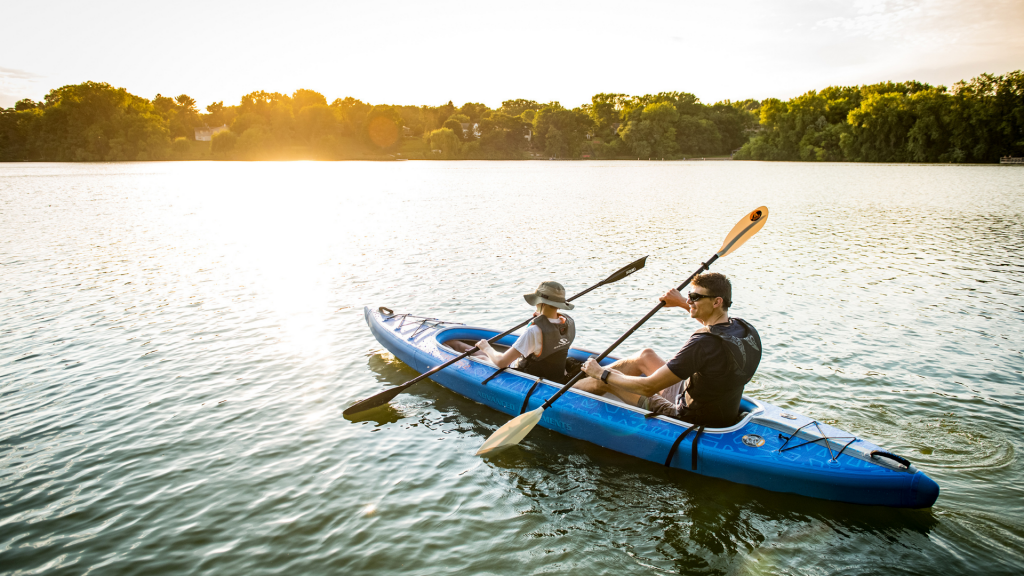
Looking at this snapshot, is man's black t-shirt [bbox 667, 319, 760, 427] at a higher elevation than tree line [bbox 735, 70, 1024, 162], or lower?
lower

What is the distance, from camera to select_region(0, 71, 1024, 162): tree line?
6706 centimetres

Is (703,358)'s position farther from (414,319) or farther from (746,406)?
(414,319)

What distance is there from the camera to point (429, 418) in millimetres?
6762

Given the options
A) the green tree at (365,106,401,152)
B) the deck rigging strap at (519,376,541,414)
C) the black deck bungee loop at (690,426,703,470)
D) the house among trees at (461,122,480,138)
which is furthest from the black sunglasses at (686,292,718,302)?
the house among trees at (461,122,480,138)

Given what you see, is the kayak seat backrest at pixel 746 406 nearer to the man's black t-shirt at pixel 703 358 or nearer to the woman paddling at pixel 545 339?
the man's black t-shirt at pixel 703 358

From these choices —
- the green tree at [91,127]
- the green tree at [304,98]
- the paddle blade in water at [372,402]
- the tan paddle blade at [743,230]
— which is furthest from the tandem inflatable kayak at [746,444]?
the green tree at [304,98]

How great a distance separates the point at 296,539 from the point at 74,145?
4291 inches

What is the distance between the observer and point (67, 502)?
196 inches

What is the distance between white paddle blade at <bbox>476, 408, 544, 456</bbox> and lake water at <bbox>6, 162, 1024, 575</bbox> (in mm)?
263

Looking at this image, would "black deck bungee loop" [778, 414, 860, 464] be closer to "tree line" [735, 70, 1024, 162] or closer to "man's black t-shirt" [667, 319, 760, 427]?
"man's black t-shirt" [667, 319, 760, 427]

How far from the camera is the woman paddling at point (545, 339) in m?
6.10

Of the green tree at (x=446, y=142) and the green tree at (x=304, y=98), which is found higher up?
the green tree at (x=304, y=98)

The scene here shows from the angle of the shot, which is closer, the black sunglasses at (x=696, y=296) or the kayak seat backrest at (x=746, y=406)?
the black sunglasses at (x=696, y=296)

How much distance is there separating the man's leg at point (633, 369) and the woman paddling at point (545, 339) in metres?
0.55
